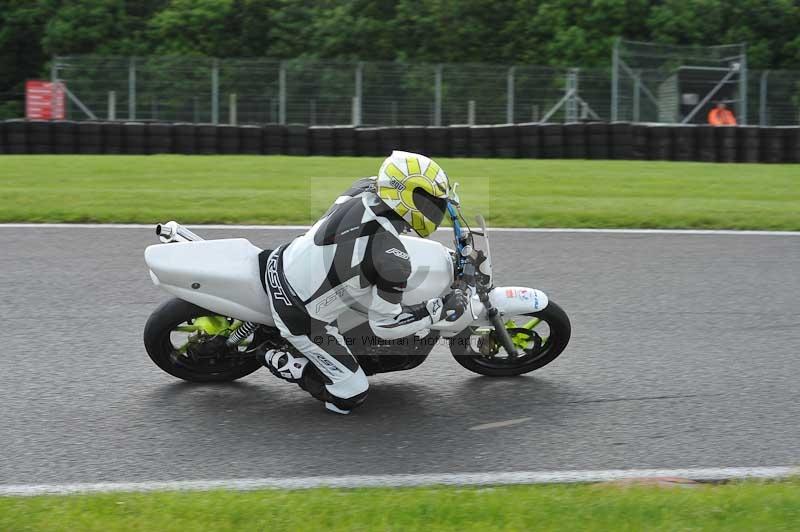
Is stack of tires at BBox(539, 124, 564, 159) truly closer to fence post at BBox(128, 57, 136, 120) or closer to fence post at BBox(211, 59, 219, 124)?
fence post at BBox(211, 59, 219, 124)

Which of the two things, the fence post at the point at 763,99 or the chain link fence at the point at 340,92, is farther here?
the chain link fence at the point at 340,92

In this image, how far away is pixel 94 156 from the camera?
52.7ft

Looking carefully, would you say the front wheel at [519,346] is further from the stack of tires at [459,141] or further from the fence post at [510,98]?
the fence post at [510,98]

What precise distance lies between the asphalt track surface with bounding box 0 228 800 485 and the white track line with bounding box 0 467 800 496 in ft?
0.27

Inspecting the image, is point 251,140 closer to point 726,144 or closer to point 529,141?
point 529,141

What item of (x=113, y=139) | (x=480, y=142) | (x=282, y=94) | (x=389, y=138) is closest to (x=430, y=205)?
(x=389, y=138)

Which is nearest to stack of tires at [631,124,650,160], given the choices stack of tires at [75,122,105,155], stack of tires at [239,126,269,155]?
stack of tires at [239,126,269,155]

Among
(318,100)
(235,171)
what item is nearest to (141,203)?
(235,171)

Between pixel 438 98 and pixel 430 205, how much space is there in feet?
58.4

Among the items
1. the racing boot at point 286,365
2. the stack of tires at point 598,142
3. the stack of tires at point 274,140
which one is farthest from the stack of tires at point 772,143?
the racing boot at point 286,365

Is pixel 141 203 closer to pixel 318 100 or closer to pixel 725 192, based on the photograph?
pixel 725 192

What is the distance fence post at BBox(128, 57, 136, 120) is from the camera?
22297 mm

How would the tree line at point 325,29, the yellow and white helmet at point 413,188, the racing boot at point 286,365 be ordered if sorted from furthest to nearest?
the tree line at point 325,29, the racing boot at point 286,365, the yellow and white helmet at point 413,188

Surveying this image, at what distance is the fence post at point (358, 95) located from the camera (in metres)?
22.5
